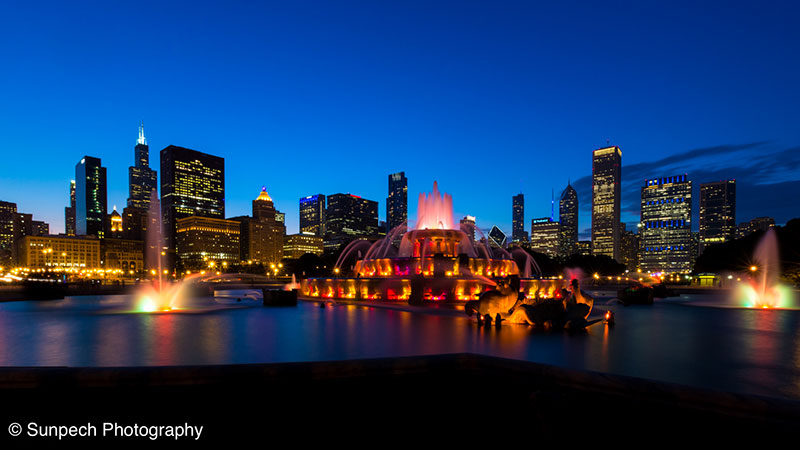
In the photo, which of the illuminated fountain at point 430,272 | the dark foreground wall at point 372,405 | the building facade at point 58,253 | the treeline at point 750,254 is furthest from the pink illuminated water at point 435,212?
the building facade at point 58,253

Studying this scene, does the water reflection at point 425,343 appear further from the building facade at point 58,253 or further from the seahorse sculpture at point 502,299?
the building facade at point 58,253

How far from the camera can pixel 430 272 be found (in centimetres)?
2823

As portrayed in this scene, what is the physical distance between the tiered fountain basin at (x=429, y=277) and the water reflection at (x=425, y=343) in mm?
7494

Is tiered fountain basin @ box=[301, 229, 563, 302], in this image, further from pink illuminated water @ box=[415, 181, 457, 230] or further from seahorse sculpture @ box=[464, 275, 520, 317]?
seahorse sculpture @ box=[464, 275, 520, 317]

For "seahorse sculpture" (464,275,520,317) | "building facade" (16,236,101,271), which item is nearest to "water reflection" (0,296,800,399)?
"seahorse sculpture" (464,275,520,317)

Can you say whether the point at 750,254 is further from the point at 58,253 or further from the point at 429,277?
the point at 58,253

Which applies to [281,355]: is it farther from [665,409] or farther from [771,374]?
[771,374]

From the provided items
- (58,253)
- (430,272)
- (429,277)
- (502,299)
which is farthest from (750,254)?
(58,253)

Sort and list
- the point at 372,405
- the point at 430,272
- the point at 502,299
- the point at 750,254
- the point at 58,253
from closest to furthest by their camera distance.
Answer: the point at 372,405
the point at 502,299
the point at 430,272
the point at 750,254
the point at 58,253

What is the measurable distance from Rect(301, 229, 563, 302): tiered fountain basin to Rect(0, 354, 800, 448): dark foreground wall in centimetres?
1717

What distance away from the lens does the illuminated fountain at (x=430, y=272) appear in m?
24.8

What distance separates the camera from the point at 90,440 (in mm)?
5348

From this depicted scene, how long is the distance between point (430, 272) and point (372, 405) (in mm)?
22069

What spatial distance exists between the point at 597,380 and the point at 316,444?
361cm
